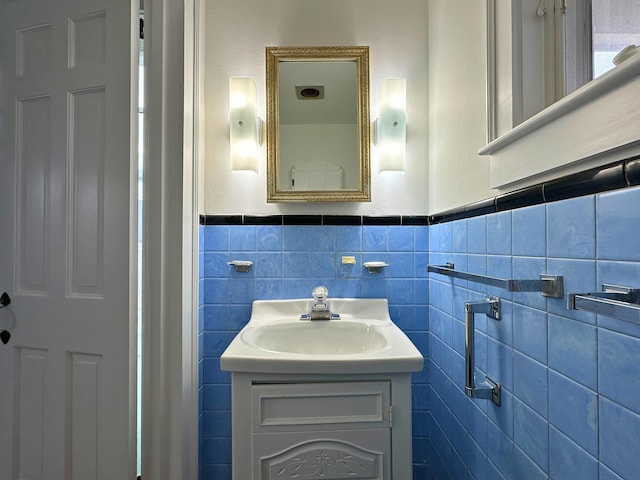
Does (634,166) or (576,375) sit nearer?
(634,166)

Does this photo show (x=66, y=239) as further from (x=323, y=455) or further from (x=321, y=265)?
(x=323, y=455)

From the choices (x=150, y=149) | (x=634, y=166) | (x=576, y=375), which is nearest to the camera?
(x=634, y=166)

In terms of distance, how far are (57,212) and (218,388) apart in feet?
3.03

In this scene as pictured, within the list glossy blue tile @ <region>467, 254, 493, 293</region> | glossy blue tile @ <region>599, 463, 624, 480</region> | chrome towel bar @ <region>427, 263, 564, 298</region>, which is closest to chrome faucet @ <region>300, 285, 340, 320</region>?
glossy blue tile @ <region>467, 254, 493, 293</region>

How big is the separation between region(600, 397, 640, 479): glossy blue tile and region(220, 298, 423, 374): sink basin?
44 centimetres

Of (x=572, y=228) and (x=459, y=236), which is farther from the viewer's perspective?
(x=459, y=236)

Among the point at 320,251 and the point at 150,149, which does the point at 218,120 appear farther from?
the point at 320,251

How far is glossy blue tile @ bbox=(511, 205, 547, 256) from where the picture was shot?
2.44 feet

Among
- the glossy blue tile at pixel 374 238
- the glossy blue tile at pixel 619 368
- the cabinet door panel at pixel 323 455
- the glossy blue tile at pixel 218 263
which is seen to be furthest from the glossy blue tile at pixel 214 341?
the glossy blue tile at pixel 619 368

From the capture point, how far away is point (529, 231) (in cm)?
79

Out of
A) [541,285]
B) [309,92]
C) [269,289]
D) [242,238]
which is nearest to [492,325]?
[541,285]

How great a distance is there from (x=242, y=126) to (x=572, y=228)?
47.1 inches

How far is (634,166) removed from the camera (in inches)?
20.0

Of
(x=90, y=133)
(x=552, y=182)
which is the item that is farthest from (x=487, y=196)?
(x=90, y=133)
